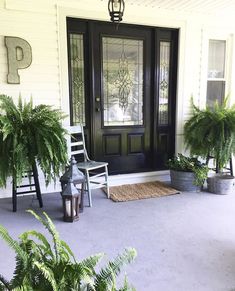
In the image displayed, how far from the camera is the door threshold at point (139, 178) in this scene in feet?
12.9

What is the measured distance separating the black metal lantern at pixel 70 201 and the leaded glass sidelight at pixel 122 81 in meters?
1.39

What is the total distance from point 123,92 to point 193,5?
4.97 feet

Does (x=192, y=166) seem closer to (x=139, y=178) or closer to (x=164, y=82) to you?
(x=139, y=178)

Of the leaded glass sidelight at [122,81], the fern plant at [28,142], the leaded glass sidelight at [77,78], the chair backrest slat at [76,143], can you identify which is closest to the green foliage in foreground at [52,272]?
the fern plant at [28,142]

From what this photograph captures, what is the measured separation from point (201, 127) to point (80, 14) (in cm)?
215

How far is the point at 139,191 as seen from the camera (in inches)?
144

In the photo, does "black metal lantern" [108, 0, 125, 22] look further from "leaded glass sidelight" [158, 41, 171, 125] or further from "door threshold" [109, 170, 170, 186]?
"door threshold" [109, 170, 170, 186]

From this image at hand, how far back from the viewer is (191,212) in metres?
3.04

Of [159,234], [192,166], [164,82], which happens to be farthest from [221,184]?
[164,82]

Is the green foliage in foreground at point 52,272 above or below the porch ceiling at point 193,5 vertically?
below

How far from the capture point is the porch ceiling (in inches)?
141

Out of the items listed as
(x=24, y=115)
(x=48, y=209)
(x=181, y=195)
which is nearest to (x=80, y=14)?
(x=24, y=115)

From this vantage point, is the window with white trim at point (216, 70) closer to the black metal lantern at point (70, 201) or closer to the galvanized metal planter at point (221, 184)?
the galvanized metal planter at point (221, 184)

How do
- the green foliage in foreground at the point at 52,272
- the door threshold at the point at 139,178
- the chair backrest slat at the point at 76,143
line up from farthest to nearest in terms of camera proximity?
the door threshold at the point at 139,178
the chair backrest slat at the point at 76,143
the green foliage in foreground at the point at 52,272
